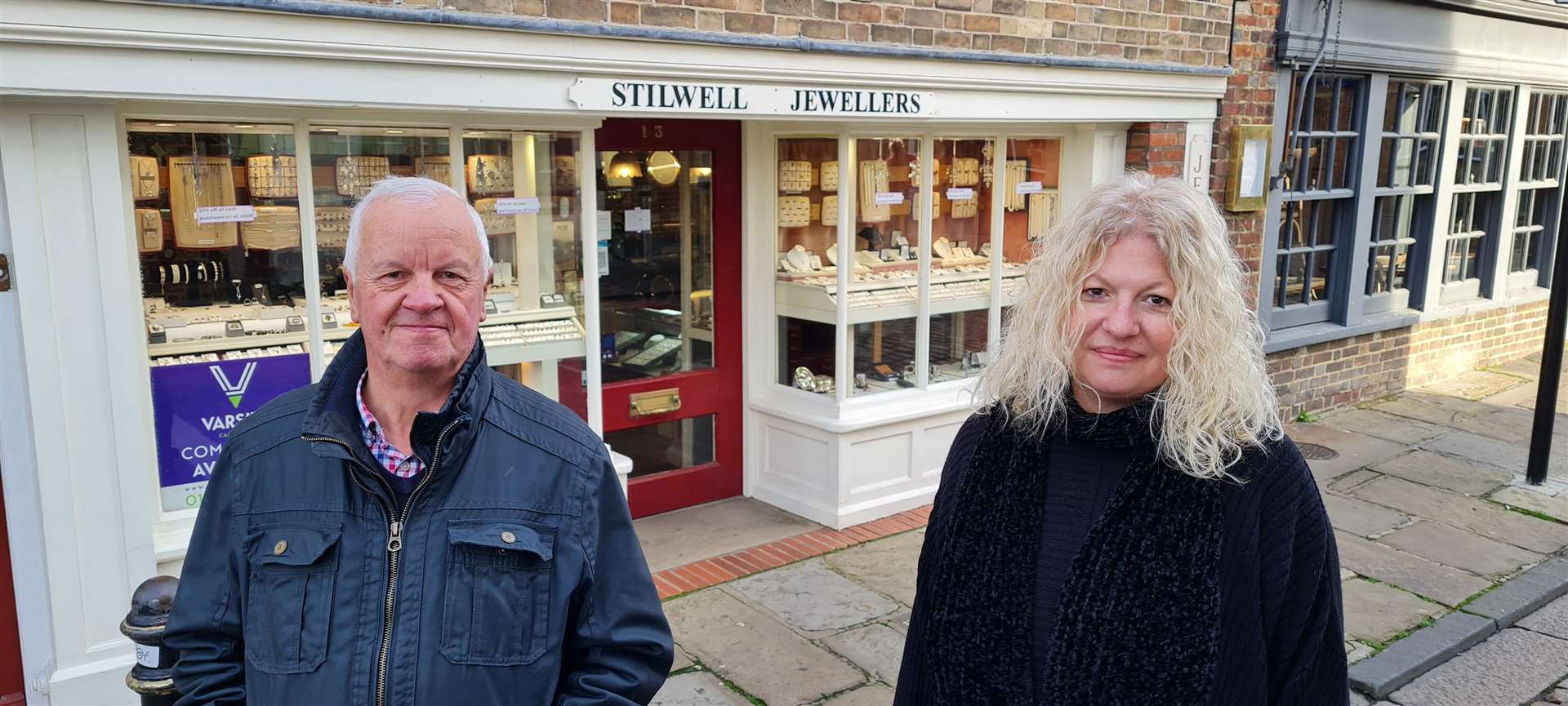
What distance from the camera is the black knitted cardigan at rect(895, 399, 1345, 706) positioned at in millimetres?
2002

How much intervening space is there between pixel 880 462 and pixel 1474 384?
6918mm

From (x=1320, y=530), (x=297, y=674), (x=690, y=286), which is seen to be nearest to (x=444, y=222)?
(x=297, y=674)

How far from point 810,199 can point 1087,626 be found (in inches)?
179

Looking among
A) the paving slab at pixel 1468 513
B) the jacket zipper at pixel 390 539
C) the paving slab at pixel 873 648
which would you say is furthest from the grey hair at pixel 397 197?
the paving slab at pixel 1468 513

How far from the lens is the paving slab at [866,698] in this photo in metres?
4.34

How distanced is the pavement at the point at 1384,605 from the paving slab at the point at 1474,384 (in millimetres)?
2110

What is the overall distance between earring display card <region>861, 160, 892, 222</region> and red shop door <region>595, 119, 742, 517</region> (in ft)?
2.35

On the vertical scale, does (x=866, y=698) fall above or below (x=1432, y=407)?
below

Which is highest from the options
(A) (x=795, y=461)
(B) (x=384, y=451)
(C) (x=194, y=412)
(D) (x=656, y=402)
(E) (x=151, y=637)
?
(B) (x=384, y=451)

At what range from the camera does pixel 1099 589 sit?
2.03 m

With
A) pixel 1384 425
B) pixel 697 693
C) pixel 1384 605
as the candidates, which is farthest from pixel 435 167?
pixel 1384 425

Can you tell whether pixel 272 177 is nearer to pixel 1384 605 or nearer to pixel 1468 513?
pixel 1384 605

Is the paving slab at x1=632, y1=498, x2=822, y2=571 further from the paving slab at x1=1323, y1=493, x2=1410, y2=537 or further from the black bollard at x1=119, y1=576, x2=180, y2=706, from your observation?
the paving slab at x1=1323, y1=493, x2=1410, y2=537

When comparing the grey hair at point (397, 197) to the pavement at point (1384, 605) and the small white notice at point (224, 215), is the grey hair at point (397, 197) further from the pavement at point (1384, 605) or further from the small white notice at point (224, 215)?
the pavement at point (1384, 605)
